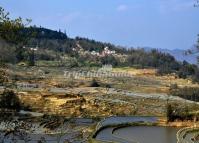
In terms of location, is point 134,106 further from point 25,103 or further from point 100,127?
point 100,127

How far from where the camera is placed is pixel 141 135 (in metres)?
45.3

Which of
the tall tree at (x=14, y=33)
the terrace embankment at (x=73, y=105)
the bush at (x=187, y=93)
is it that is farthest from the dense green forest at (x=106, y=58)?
the tall tree at (x=14, y=33)

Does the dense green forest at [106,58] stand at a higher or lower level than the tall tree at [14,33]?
higher

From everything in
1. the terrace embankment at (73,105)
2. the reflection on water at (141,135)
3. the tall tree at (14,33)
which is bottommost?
the reflection on water at (141,135)

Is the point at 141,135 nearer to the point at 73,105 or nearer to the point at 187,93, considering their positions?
the point at 73,105

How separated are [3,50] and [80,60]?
14914 cm

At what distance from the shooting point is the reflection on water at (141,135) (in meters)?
41.8

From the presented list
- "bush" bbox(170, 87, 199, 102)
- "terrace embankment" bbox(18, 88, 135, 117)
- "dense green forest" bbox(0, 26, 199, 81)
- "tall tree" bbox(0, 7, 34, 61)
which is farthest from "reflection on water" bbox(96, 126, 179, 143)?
"dense green forest" bbox(0, 26, 199, 81)

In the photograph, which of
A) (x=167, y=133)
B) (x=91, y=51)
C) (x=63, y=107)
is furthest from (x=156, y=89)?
(x=91, y=51)

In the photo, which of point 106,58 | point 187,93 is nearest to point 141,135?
point 187,93

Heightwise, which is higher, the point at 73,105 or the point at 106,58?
the point at 106,58

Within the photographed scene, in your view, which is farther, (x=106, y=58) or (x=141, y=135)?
(x=106, y=58)

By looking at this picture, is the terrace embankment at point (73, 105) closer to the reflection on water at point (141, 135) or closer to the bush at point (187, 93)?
the reflection on water at point (141, 135)

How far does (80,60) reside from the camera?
519 feet
